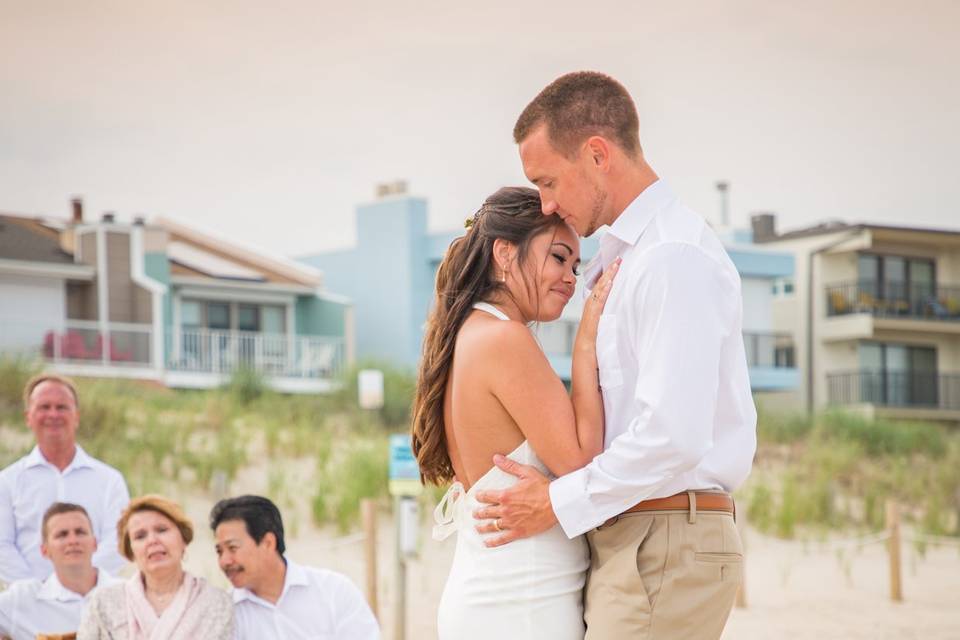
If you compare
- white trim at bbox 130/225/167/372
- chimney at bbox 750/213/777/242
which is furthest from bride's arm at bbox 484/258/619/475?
chimney at bbox 750/213/777/242

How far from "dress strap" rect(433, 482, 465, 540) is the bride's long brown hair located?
0.37 ft

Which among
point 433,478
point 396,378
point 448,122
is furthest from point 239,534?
point 448,122

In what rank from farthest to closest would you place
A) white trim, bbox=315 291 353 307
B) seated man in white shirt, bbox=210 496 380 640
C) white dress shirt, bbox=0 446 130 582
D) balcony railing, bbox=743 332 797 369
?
balcony railing, bbox=743 332 797 369 → white trim, bbox=315 291 353 307 → white dress shirt, bbox=0 446 130 582 → seated man in white shirt, bbox=210 496 380 640

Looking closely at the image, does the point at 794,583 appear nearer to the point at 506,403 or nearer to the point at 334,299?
the point at 506,403

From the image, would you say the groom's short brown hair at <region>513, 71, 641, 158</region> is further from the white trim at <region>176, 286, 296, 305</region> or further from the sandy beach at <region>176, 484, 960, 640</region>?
the white trim at <region>176, 286, 296, 305</region>

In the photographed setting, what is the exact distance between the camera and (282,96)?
111 ft

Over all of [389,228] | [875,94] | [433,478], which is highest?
[875,94]

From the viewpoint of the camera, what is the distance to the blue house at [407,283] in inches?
1403

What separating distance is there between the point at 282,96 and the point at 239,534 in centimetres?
2862

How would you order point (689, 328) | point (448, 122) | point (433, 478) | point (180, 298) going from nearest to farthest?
point (689, 328) → point (433, 478) → point (448, 122) → point (180, 298)

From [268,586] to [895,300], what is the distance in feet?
117

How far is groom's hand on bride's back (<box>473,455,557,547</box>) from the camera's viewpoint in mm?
3418

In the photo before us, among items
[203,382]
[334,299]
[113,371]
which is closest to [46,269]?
[113,371]

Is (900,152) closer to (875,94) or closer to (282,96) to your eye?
(875,94)
